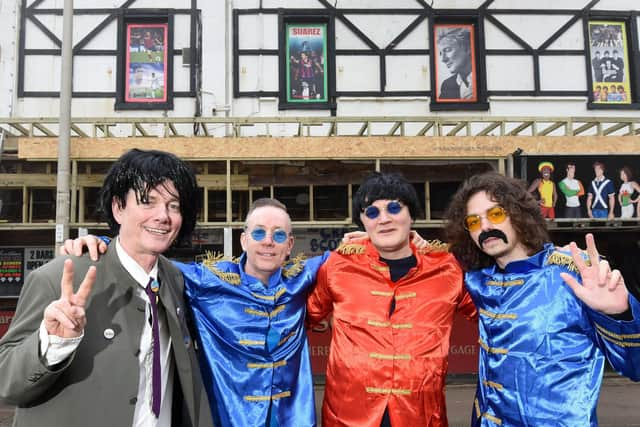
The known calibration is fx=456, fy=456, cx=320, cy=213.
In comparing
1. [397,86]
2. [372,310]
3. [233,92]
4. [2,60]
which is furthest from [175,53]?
[372,310]

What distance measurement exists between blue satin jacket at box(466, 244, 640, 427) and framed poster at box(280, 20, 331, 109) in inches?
277

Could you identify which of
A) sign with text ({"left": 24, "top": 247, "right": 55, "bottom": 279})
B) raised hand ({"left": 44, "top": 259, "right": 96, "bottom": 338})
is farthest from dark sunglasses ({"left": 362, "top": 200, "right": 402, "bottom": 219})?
sign with text ({"left": 24, "top": 247, "right": 55, "bottom": 279})

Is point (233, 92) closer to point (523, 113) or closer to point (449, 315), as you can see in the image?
point (523, 113)

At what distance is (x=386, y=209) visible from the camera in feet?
8.97

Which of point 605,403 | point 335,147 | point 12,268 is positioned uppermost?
point 335,147

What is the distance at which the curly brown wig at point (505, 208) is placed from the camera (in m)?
2.44

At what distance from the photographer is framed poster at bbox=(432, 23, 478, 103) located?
905cm

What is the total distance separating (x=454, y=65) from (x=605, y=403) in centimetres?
637

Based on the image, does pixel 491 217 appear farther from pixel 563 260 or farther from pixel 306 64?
pixel 306 64

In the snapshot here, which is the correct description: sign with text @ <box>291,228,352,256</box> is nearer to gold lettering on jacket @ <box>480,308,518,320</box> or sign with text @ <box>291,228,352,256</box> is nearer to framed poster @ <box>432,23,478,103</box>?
framed poster @ <box>432,23,478,103</box>

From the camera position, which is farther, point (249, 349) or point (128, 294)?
point (249, 349)

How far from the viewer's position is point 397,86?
8938mm

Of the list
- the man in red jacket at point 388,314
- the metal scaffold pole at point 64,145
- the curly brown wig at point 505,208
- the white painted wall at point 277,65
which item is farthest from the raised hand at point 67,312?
the white painted wall at point 277,65

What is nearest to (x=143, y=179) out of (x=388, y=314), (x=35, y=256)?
(x=388, y=314)
